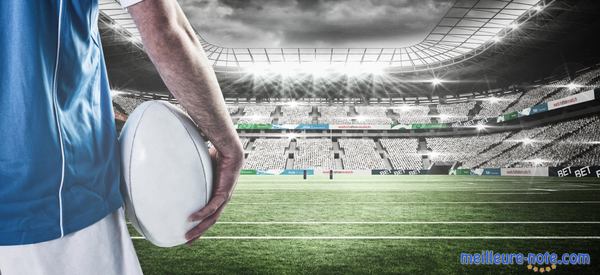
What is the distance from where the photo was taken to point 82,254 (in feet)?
3.12

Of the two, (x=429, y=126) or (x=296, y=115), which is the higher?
(x=296, y=115)

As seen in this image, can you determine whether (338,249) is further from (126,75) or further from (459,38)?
(126,75)

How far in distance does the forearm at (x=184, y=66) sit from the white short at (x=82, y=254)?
0.38m

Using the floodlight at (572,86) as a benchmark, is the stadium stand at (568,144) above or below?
below

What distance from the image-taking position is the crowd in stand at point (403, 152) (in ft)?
122

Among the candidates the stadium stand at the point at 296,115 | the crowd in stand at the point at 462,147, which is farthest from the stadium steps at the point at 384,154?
the stadium stand at the point at 296,115

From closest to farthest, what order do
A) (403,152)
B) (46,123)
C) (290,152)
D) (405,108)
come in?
1. (46,123)
2. (403,152)
3. (290,152)
4. (405,108)

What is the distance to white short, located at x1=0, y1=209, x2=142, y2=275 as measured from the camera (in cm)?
88

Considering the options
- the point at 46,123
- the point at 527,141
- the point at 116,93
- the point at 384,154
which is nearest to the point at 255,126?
the point at 384,154

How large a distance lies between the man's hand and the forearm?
93mm

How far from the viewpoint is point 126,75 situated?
115 feet

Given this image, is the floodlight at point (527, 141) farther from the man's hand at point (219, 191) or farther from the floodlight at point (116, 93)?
the floodlight at point (116, 93)

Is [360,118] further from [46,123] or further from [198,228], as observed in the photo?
[46,123]

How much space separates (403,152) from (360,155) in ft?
15.0
